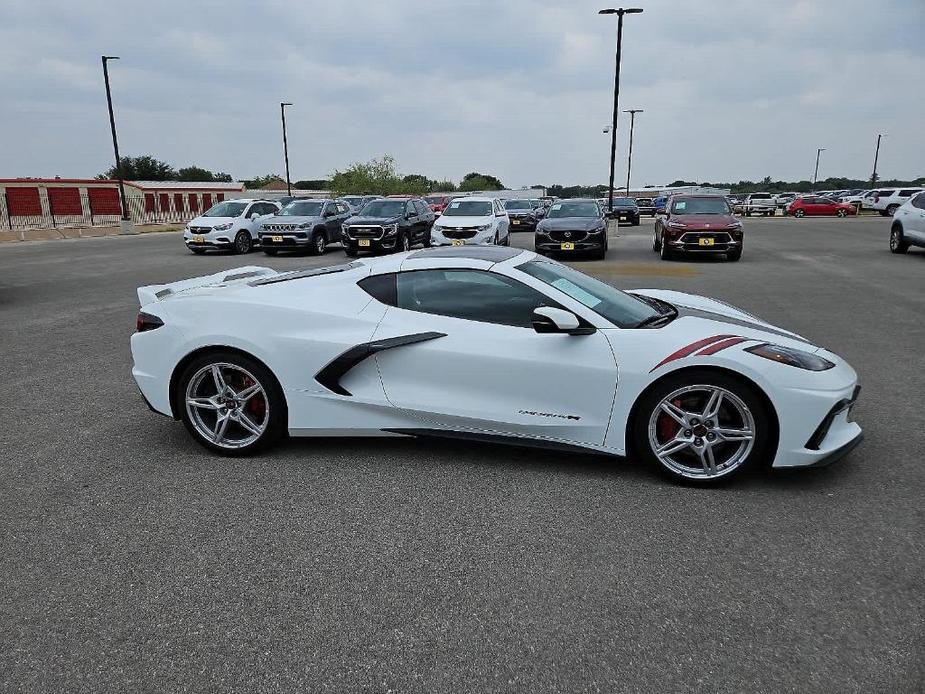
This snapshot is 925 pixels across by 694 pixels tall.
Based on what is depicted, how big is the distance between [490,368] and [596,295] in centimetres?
94

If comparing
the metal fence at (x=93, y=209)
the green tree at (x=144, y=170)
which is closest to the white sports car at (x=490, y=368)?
the metal fence at (x=93, y=209)

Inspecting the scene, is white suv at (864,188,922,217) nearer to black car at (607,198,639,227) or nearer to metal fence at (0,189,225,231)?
black car at (607,198,639,227)

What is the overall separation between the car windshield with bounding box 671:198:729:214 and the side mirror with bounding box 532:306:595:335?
51.0 ft

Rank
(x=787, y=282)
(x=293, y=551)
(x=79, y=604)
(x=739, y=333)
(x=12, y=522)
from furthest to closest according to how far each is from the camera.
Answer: (x=787, y=282) → (x=739, y=333) → (x=12, y=522) → (x=293, y=551) → (x=79, y=604)

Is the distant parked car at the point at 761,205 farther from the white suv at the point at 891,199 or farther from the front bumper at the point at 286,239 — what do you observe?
the front bumper at the point at 286,239

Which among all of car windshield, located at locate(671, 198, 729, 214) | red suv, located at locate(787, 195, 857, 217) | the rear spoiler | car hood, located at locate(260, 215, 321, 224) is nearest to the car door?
the rear spoiler

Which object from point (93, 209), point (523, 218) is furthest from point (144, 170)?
point (523, 218)

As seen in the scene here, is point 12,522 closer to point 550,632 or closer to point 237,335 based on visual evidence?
point 237,335

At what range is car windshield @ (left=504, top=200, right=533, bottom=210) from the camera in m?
35.3

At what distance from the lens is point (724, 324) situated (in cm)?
433

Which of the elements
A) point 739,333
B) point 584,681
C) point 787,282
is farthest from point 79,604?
point 787,282

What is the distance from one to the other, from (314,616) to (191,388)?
222cm

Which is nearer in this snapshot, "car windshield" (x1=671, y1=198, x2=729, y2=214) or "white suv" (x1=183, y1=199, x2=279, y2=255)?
"car windshield" (x1=671, y1=198, x2=729, y2=214)

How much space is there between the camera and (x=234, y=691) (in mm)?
2387
